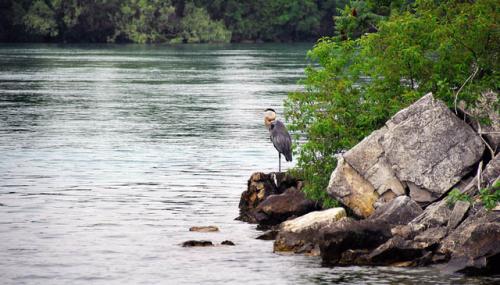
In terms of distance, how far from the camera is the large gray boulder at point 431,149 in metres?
28.5

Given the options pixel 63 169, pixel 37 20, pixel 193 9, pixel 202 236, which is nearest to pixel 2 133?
pixel 63 169

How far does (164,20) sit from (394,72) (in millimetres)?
145465

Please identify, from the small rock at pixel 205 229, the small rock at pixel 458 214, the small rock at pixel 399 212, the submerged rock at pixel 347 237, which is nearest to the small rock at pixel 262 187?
the small rock at pixel 205 229

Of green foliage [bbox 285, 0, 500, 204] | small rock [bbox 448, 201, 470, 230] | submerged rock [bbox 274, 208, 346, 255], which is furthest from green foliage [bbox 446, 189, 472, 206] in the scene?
green foliage [bbox 285, 0, 500, 204]

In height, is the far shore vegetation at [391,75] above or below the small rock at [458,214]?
above

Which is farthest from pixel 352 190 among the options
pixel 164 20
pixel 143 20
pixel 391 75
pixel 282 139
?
pixel 164 20

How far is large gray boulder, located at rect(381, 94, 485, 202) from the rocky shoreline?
2 cm

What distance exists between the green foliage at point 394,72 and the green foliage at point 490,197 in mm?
3872

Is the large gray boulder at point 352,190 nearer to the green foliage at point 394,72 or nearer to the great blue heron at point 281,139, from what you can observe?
the green foliage at point 394,72

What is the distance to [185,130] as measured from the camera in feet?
183

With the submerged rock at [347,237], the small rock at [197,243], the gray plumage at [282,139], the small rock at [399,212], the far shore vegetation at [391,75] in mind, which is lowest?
the small rock at [197,243]

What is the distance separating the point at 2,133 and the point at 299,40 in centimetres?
14567

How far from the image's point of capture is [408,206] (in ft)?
91.6

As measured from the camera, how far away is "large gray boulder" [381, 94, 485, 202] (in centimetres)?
2855
